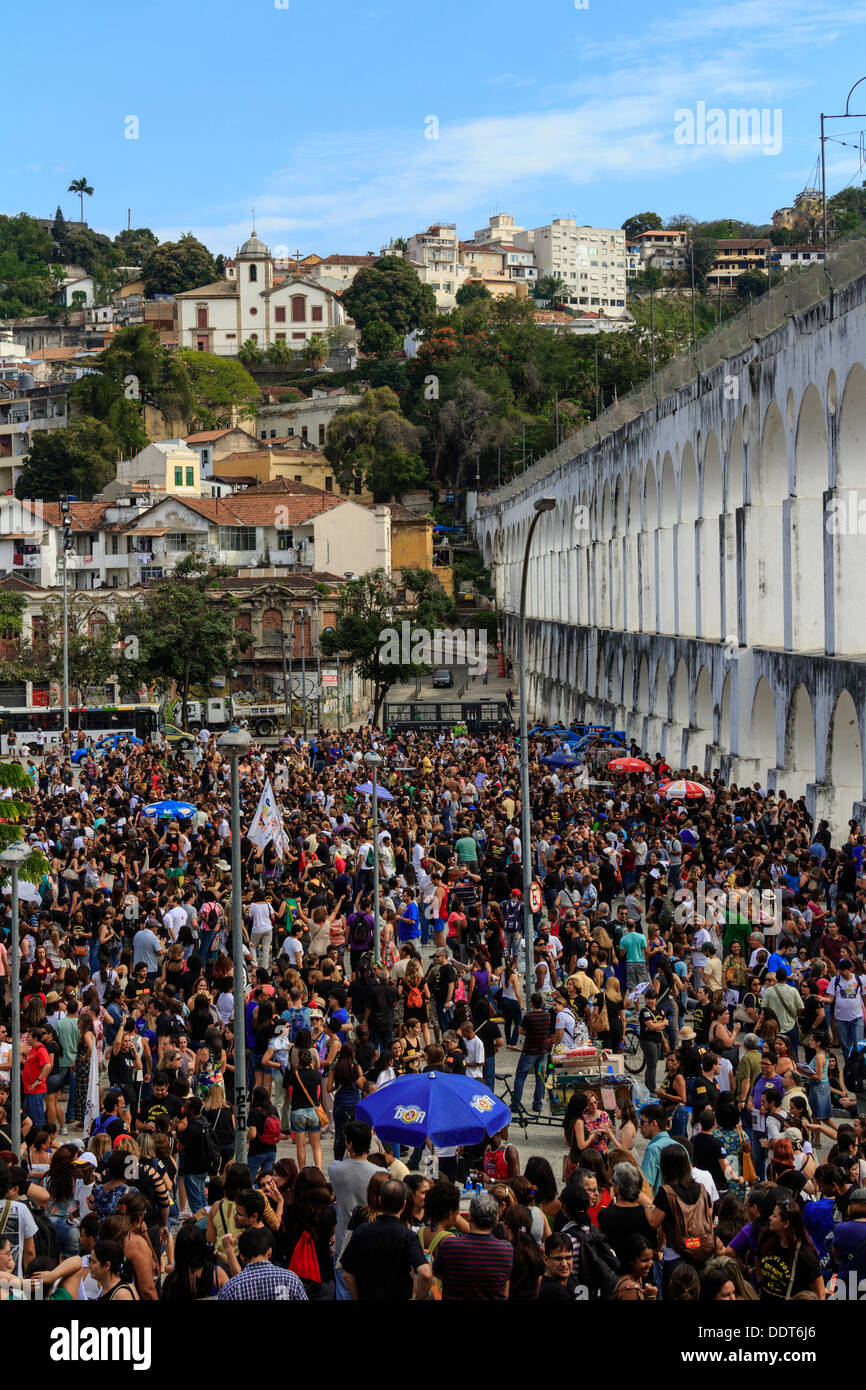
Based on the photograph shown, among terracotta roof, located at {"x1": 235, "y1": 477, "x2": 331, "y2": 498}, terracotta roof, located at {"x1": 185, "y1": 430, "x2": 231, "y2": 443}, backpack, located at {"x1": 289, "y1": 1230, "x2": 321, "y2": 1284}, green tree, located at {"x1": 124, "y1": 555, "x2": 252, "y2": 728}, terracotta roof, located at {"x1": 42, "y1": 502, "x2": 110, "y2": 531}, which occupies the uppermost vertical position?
terracotta roof, located at {"x1": 185, "y1": 430, "x2": 231, "y2": 443}

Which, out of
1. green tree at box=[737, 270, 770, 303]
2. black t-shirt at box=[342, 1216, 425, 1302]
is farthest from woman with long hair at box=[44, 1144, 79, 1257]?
green tree at box=[737, 270, 770, 303]

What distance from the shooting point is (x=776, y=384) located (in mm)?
35156

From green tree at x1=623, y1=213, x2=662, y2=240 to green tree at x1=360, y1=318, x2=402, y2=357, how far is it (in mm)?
79507

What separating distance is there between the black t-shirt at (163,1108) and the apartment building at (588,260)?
573ft

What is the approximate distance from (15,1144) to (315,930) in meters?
7.03

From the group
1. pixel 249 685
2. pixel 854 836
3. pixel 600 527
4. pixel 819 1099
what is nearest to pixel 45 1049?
pixel 819 1099

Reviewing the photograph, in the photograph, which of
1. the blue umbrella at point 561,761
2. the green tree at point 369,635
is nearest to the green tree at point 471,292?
the green tree at point 369,635

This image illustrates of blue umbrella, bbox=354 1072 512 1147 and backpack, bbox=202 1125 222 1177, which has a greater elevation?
blue umbrella, bbox=354 1072 512 1147

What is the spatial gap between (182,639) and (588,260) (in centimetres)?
13121

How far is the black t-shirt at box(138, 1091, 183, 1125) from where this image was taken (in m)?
12.6

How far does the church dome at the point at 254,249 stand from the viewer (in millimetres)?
138500

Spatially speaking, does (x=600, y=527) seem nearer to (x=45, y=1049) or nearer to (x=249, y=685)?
(x=249, y=685)

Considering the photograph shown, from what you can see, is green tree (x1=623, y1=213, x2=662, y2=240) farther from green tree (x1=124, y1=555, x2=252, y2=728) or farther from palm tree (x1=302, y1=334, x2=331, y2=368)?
green tree (x1=124, y1=555, x2=252, y2=728)

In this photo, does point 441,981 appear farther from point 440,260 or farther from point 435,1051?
point 440,260
